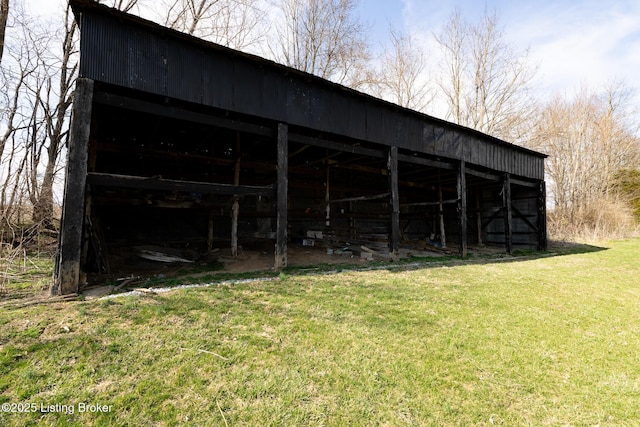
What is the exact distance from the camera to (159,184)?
19.9 feet

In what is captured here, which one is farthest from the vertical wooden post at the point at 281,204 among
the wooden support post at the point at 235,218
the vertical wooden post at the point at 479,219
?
the vertical wooden post at the point at 479,219

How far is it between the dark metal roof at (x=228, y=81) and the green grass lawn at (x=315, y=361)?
14.6ft

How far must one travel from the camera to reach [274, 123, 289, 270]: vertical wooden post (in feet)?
24.1

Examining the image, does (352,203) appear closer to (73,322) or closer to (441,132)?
(441,132)

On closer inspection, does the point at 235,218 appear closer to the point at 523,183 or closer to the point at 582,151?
the point at 523,183

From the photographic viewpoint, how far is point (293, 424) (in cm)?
223

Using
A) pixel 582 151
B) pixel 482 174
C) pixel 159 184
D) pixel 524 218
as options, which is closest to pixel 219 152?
pixel 159 184

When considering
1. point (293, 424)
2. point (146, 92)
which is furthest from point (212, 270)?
point (293, 424)

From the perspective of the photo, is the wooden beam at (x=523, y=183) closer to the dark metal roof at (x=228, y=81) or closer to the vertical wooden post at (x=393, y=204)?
the dark metal roof at (x=228, y=81)

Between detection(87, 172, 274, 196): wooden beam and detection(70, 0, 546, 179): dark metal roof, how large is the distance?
1854 millimetres

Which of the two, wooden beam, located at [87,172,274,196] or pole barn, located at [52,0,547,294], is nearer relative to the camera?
wooden beam, located at [87,172,274,196]

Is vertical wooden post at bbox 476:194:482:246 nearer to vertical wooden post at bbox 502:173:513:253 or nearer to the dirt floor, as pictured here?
vertical wooden post at bbox 502:173:513:253

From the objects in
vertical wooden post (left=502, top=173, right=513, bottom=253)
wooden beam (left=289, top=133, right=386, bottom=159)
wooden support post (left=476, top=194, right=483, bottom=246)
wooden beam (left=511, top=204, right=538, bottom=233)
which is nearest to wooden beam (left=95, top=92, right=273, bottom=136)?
wooden beam (left=289, top=133, right=386, bottom=159)

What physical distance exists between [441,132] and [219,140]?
8.65 meters
